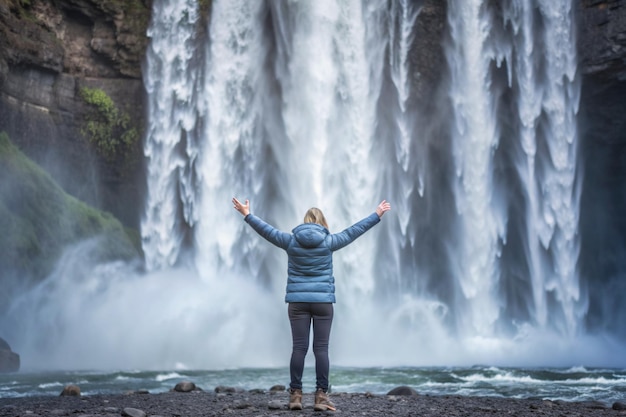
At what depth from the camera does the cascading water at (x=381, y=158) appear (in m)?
23.7

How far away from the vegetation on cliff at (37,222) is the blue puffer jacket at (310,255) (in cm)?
1553

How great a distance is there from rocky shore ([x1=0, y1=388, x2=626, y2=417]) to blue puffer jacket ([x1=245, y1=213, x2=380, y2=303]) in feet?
3.79

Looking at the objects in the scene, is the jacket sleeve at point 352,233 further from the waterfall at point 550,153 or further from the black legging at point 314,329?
the waterfall at point 550,153

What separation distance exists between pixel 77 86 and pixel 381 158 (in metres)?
10.4

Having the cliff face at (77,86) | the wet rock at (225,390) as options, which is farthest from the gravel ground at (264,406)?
the cliff face at (77,86)

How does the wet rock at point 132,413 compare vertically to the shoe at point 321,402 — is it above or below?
below

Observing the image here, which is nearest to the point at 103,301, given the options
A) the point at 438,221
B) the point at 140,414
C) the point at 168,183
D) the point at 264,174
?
the point at 168,183

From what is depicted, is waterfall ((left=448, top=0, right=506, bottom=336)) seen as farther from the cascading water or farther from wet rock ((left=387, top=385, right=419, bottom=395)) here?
wet rock ((left=387, top=385, right=419, bottom=395))

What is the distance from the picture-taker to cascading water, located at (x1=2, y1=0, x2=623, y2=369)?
23719 mm

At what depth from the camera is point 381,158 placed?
2477 centimetres

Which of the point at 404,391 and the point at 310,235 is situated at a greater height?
the point at 310,235

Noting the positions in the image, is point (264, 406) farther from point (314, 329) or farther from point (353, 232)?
point (353, 232)

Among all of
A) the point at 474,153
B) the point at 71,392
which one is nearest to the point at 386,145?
the point at 474,153

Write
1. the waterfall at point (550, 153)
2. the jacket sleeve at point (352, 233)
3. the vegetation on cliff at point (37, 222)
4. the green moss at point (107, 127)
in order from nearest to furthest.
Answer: the jacket sleeve at point (352, 233), the vegetation on cliff at point (37, 222), the waterfall at point (550, 153), the green moss at point (107, 127)
